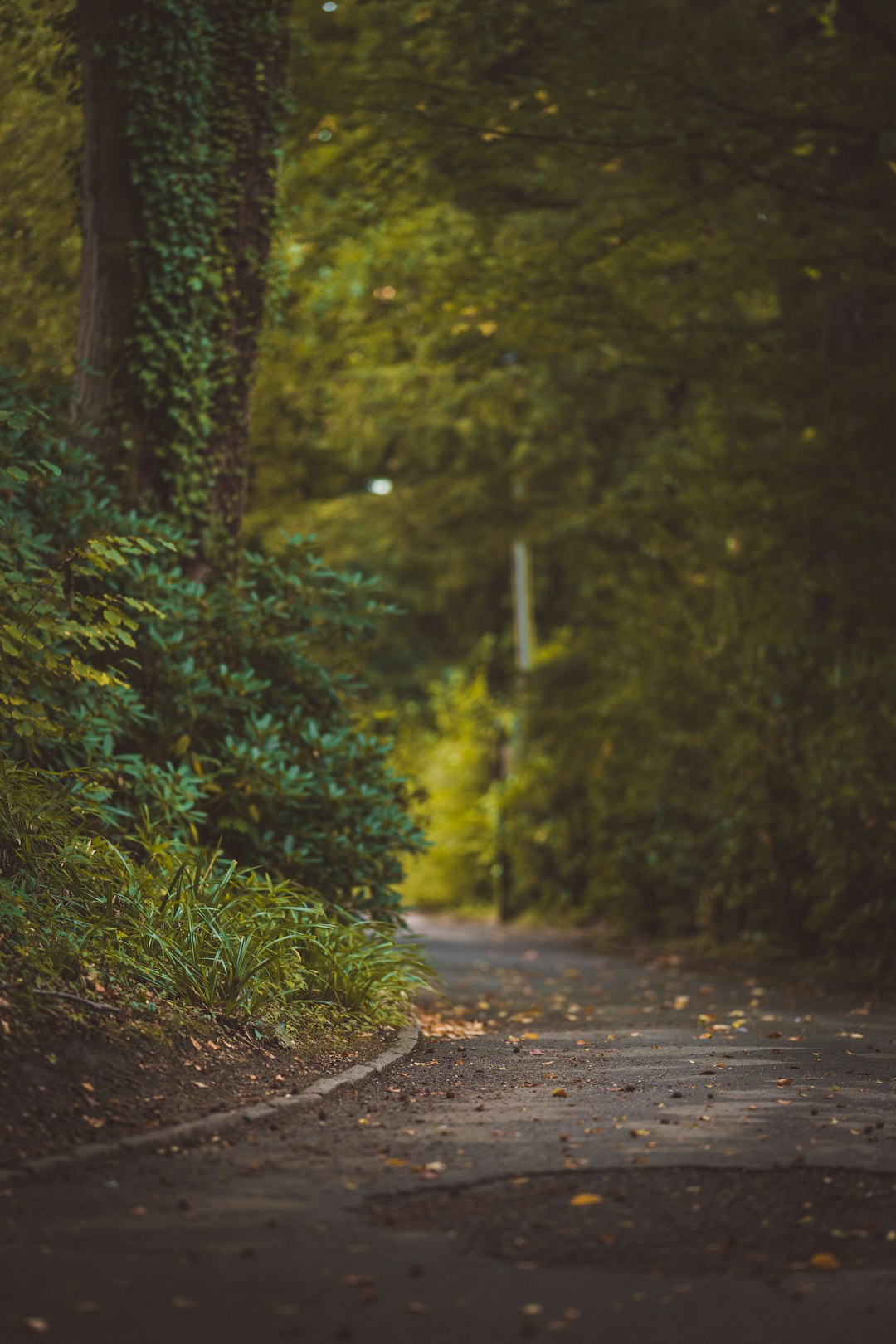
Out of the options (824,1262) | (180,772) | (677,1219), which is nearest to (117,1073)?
(677,1219)

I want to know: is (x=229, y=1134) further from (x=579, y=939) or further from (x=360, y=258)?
(x=360, y=258)

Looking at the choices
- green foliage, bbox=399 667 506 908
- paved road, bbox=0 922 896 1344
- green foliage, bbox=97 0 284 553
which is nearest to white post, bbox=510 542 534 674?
green foliage, bbox=399 667 506 908

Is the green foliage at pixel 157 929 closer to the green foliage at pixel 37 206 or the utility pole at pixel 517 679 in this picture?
the green foliage at pixel 37 206

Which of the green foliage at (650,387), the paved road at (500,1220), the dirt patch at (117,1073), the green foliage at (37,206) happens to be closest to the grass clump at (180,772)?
the dirt patch at (117,1073)

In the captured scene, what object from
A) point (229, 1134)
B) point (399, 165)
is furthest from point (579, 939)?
point (229, 1134)

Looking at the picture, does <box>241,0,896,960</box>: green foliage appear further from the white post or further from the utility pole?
the white post

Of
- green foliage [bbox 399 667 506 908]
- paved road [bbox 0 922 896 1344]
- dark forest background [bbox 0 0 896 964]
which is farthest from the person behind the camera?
green foliage [bbox 399 667 506 908]

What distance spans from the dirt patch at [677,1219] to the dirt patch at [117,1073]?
4.53 feet

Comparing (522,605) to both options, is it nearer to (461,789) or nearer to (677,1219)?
(461,789)

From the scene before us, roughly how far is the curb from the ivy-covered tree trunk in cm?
543

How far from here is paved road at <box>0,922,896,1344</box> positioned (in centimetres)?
384

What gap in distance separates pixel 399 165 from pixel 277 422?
8.52 m

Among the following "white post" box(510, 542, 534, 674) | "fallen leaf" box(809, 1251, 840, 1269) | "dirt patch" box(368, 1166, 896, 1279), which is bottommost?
"white post" box(510, 542, 534, 674)

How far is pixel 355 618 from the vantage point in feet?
37.7
